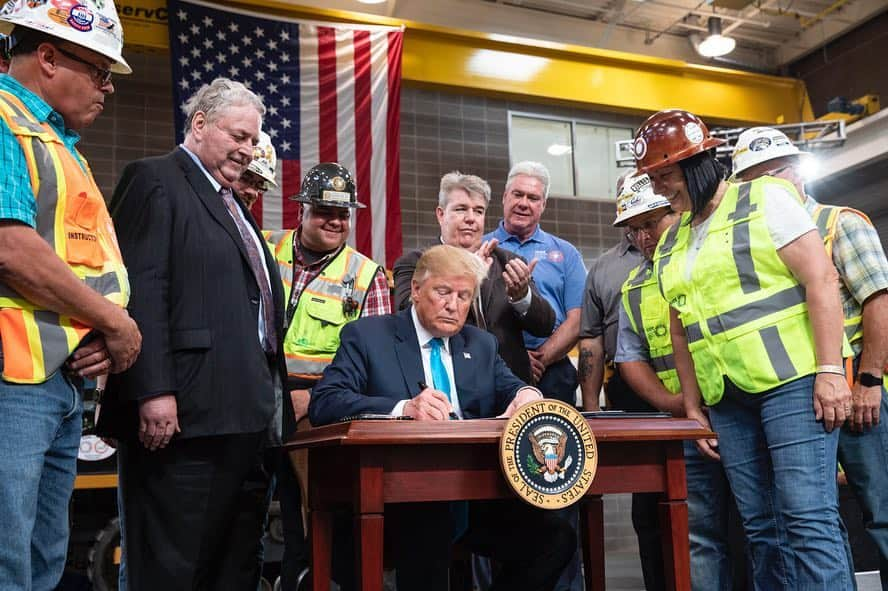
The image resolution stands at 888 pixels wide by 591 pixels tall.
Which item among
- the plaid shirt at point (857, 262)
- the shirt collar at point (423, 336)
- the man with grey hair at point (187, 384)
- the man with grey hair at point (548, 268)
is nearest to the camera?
the man with grey hair at point (187, 384)

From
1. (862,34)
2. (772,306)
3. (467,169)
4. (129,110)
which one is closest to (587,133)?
(467,169)

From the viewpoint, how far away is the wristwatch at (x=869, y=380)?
280 cm

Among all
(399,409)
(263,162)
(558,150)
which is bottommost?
(399,409)

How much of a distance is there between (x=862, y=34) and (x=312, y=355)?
369 inches

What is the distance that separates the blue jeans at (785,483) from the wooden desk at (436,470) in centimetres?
34

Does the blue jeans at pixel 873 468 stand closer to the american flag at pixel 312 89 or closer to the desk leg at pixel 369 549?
the desk leg at pixel 369 549

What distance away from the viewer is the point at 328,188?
3443 millimetres

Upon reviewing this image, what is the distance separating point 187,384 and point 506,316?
5.47 feet

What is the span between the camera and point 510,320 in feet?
12.0

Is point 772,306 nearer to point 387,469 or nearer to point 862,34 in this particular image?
point 387,469

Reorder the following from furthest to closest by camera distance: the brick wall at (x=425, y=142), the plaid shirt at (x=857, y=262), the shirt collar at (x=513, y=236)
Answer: the brick wall at (x=425, y=142) → the shirt collar at (x=513, y=236) → the plaid shirt at (x=857, y=262)

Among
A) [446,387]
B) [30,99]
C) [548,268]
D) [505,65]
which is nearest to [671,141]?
[446,387]

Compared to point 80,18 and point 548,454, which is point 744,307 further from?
point 80,18

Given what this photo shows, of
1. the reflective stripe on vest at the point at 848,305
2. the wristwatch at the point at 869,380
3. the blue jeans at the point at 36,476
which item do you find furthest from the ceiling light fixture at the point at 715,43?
the blue jeans at the point at 36,476
